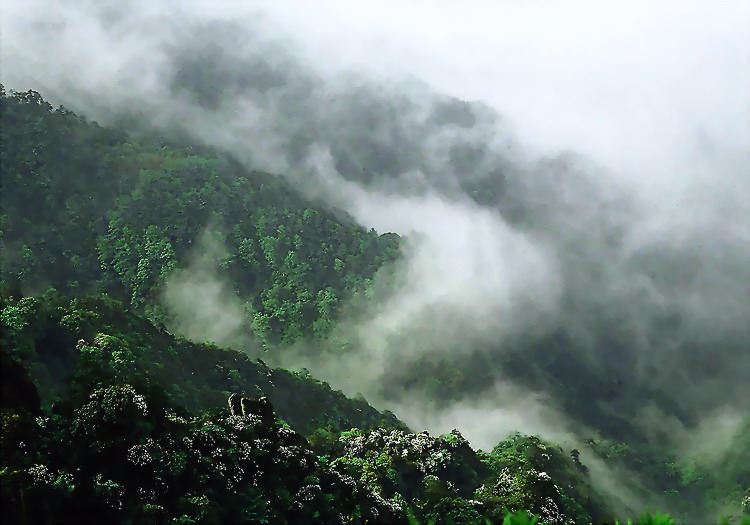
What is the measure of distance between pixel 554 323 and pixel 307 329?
56.9m

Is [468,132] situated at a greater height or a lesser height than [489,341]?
greater

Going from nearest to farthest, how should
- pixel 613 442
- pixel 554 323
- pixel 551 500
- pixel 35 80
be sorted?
1. pixel 551 500
2. pixel 35 80
3. pixel 613 442
4. pixel 554 323

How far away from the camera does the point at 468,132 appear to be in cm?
16800

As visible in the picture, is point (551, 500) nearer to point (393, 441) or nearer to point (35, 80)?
point (393, 441)

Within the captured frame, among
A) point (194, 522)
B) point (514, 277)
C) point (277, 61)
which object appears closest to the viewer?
point (194, 522)

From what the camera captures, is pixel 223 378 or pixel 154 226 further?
pixel 154 226

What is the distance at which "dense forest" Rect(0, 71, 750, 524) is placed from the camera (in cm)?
2422

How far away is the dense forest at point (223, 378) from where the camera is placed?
79.5 ft

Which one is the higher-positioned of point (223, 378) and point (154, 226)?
point (154, 226)

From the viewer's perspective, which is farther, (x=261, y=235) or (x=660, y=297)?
(x=660, y=297)

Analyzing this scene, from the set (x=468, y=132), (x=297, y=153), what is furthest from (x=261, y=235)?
(x=468, y=132)

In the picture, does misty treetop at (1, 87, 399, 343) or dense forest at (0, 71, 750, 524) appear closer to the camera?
dense forest at (0, 71, 750, 524)

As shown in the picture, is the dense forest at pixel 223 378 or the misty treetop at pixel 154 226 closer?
the dense forest at pixel 223 378

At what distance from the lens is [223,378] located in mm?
48531
